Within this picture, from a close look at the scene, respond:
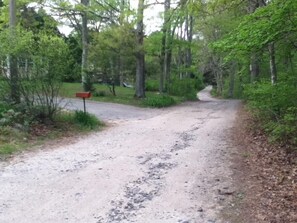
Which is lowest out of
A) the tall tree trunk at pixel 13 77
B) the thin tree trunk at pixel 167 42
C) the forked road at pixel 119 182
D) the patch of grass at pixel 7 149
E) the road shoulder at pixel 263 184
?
the road shoulder at pixel 263 184

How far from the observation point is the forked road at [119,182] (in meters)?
4.46

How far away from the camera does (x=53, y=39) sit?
32.4ft

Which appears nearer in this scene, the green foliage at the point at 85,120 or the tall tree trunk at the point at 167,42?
the green foliage at the point at 85,120

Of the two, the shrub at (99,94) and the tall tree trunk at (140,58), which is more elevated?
the tall tree trunk at (140,58)

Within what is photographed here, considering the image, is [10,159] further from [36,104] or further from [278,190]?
[278,190]

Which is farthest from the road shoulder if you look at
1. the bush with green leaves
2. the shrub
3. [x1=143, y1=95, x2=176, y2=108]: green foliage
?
the shrub

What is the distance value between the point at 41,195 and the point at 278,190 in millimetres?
3616

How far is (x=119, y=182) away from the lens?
18.8 ft

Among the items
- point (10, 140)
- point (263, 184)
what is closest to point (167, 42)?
point (10, 140)

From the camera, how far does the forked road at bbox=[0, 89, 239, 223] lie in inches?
175

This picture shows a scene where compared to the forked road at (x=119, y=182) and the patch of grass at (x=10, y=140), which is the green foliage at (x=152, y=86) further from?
the patch of grass at (x=10, y=140)

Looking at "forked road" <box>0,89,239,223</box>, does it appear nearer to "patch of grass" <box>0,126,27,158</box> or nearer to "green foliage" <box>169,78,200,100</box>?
"patch of grass" <box>0,126,27,158</box>

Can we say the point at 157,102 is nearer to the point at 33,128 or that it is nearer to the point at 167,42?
the point at 167,42

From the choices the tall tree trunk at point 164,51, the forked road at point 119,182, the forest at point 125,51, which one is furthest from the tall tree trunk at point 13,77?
the tall tree trunk at point 164,51
